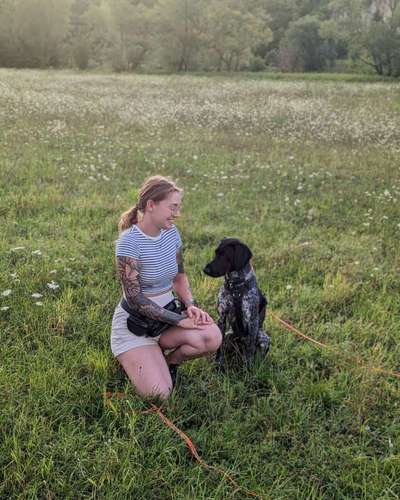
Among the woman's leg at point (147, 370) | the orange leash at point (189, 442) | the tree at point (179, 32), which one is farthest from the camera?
the tree at point (179, 32)

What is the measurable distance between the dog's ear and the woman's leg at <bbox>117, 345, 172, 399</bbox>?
3.15 feet

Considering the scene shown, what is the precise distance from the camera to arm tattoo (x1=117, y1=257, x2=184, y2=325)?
3807mm

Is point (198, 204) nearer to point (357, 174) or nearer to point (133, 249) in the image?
point (357, 174)

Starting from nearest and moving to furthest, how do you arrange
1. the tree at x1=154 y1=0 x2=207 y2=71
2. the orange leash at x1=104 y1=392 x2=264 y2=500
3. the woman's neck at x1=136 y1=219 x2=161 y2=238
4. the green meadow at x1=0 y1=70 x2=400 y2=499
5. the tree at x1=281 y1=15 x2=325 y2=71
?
the orange leash at x1=104 y1=392 x2=264 y2=500, the green meadow at x1=0 y1=70 x2=400 y2=499, the woman's neck at x1=136 y1=219 x2=161 y2=238, the tree at x1=154 y1=0 x2=207 y2=71, the tree at x1=281 y1=15 x2=325 y2=71

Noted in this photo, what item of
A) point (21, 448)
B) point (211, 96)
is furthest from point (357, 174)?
point (211, 96)

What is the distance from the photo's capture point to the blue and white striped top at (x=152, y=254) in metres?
3.86

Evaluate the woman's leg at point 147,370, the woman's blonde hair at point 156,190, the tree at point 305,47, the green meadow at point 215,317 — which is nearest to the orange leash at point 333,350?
the green meadow at point 215,317

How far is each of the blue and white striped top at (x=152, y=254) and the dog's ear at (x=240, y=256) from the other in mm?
579

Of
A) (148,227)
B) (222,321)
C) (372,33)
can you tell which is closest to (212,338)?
(222,321)

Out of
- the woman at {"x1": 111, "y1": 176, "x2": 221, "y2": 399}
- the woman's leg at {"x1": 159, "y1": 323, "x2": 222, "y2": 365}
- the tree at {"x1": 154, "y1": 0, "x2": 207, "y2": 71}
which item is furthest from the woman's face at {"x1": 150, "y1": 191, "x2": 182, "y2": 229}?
the tree at {"x1": 154, "y1": 0, "x2": 207, "y2": 71}

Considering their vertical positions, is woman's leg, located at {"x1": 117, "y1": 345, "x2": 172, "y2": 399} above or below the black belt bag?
below

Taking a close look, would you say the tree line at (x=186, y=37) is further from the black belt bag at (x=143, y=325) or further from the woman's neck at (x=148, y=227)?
the black belt bag at (x=143, y=325)

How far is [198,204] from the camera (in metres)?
8.47

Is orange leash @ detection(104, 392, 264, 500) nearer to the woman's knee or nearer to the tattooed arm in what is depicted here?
the woman's knee
